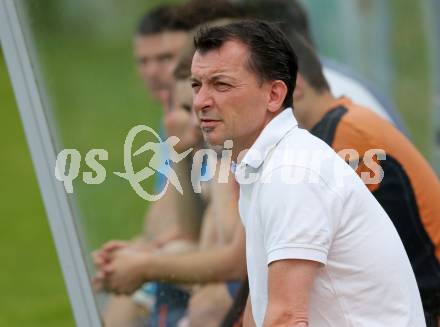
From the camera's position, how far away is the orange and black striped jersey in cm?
372

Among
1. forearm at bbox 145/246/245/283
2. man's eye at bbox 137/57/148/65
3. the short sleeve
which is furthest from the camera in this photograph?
man's eye at bbox 137/57/148/65

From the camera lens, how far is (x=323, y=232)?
261 centimetres

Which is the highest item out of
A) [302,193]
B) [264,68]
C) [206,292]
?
[264,68]

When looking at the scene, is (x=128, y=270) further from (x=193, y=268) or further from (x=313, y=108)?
(x=313, y=108)

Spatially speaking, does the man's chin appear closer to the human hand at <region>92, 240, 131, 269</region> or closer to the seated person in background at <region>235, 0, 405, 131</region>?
the human hand at <region>92, 240, 131, 269</region>

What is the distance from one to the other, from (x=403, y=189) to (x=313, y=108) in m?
0.43

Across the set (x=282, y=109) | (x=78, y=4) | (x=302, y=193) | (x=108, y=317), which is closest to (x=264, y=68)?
(x=282, y=109)

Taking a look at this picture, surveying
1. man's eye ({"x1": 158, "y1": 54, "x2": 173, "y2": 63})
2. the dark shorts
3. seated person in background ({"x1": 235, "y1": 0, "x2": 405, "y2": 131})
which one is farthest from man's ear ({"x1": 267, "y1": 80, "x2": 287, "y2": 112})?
man's eye ({"x1": 158, "y1": 54, "x2": 173, "y2": 63})

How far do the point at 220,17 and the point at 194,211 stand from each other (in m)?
0.77

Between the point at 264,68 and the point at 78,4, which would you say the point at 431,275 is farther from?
the point at 78,4

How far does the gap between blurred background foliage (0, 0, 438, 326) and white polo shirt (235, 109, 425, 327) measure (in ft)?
4.09

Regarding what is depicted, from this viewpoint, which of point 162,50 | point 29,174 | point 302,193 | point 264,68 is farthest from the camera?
point 29,174

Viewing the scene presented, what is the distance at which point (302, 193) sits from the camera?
8.54ft

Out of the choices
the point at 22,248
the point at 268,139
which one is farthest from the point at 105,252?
the point at 22,248
